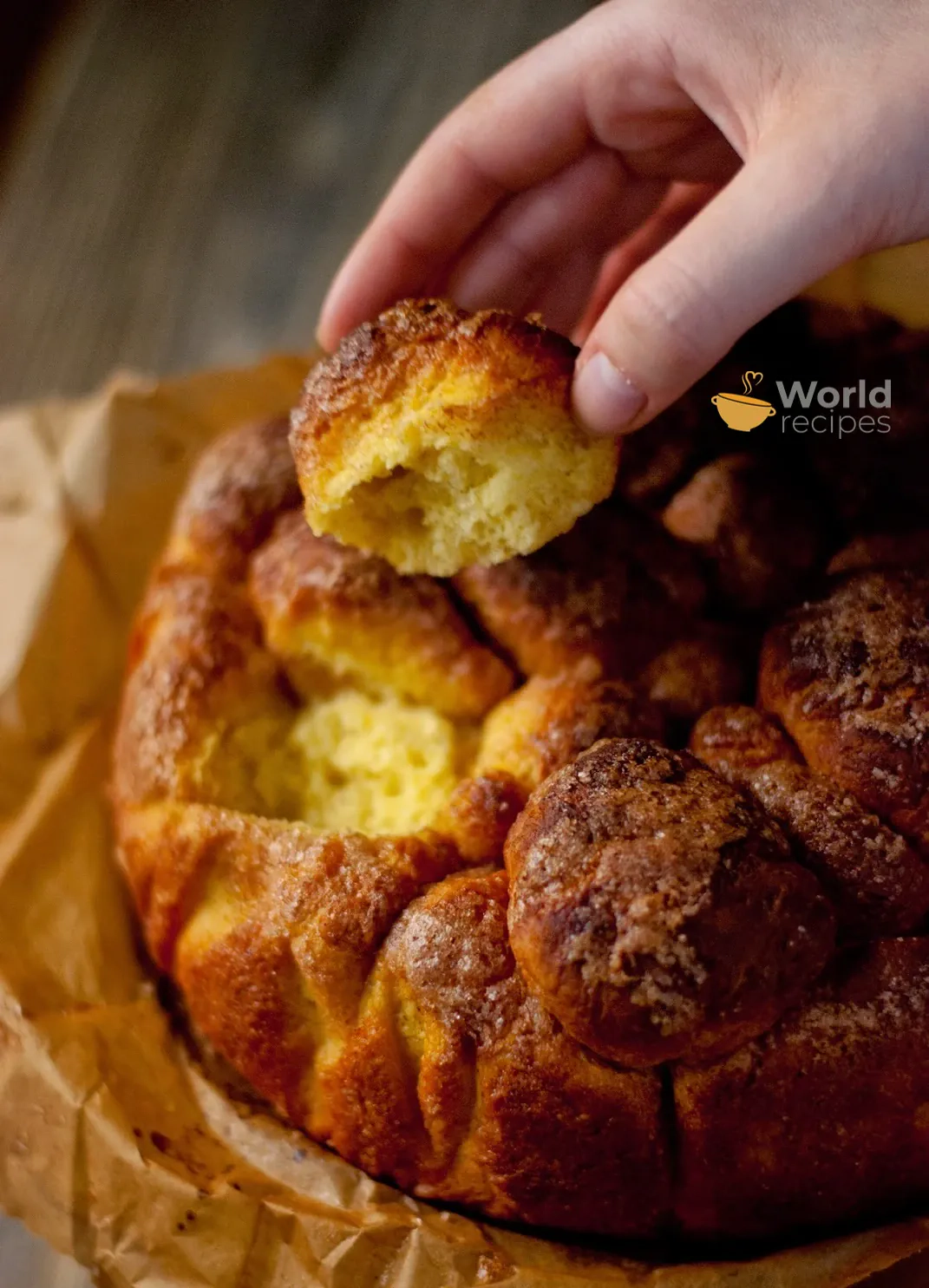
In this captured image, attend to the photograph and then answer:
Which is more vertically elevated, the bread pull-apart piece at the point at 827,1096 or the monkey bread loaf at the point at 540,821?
the monkey bread loaf at the point at 540,821

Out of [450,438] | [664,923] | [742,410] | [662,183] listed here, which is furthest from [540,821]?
[662,183]

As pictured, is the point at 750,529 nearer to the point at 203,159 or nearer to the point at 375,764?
the point at 375,764

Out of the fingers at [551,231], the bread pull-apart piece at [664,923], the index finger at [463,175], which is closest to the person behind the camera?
the bread pull-apart piece at [664,923]

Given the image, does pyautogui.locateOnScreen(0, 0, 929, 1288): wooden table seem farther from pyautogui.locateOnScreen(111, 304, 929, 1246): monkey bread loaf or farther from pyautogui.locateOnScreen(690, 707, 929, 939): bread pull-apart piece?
pyautogui.locateOnScreen(690, 707, 929, 939): bread pull-apart piece

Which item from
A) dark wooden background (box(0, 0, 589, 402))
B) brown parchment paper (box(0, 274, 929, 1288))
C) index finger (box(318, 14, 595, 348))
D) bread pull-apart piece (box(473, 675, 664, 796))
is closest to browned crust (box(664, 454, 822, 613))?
bread pull-apart piece (box(473, 675, 664, 796))

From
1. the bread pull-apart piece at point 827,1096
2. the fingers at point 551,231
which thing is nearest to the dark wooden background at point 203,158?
the fingers at point 551,231

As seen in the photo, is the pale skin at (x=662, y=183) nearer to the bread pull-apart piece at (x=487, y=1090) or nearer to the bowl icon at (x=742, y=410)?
the bowl icon at (x=742, y=410)
